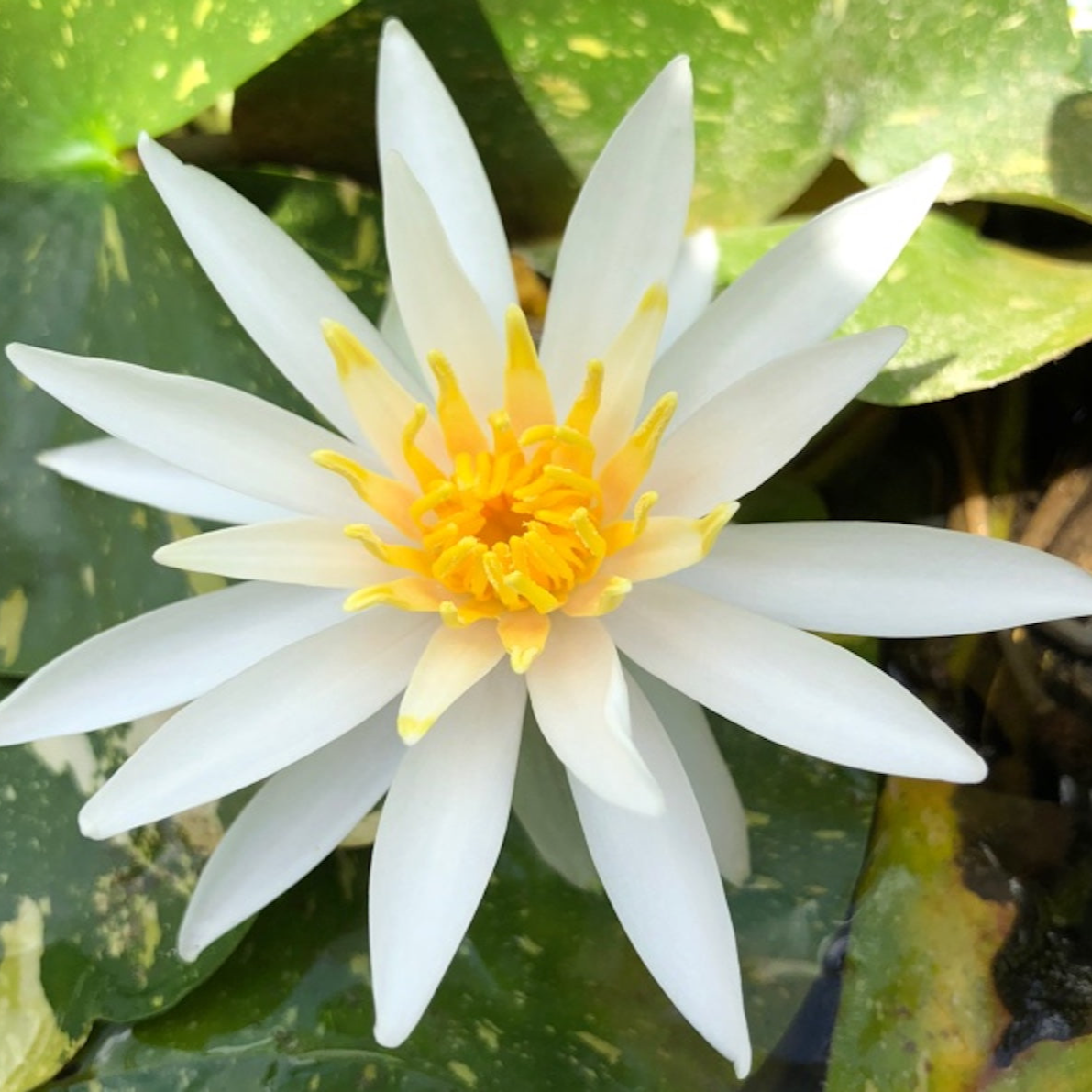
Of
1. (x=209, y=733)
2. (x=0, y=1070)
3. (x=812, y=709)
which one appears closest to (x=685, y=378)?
(x=812, y=709)

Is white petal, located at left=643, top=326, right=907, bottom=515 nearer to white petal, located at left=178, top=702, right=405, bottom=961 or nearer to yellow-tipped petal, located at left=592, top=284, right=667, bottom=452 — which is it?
yellow-tipped petal, located at left=592, top=284, right=667, bottom=452

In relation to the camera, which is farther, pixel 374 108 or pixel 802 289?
pixel 374 108

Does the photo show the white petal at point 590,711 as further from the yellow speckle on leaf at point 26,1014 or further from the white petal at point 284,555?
the yellow speckle on leaf at point 26,1014

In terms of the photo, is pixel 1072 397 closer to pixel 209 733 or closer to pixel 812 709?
pixel 812 709

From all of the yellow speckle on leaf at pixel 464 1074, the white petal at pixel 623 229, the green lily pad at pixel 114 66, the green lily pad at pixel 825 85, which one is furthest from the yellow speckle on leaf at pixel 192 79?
the yellow speckle on leaf at pixel 464 1074

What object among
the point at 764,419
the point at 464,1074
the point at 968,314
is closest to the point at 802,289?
the point at 764,419

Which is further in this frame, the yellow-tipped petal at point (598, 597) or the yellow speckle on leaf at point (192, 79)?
the yellow speckle on leaf at point (192, 79)

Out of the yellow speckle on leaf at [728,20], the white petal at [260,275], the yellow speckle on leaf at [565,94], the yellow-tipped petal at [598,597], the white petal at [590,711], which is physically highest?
the yellow speckle on leaf at [728,20]

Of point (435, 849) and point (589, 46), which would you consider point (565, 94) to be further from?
point (435, 849)
